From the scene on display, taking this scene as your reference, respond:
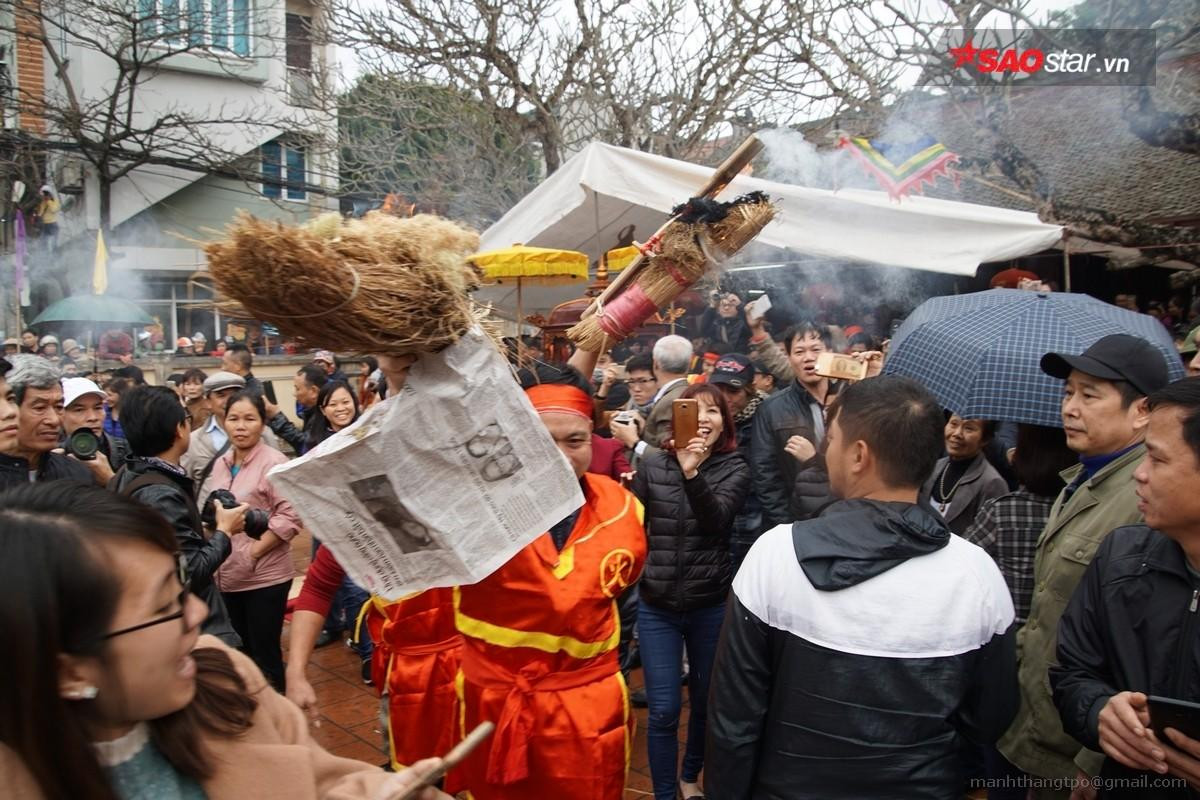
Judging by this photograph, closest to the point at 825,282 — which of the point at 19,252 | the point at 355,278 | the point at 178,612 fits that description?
the point at 355,278

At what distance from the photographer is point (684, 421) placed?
10.8 feet

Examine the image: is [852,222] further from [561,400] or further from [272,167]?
[272,167]

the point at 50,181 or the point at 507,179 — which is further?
the point at 50,181

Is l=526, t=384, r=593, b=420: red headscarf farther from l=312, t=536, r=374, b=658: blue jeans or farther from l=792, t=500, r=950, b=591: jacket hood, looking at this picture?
l=312, t=536, r=374, b=658: blue jeans

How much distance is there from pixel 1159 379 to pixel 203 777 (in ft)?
9.72

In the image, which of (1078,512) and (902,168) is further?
(902,168)

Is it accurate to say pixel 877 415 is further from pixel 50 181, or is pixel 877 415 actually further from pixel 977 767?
pixel 50 181

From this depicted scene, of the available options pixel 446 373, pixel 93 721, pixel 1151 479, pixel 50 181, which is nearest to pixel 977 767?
pixel 1151 479

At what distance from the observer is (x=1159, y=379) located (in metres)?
2.99

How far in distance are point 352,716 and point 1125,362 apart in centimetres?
431

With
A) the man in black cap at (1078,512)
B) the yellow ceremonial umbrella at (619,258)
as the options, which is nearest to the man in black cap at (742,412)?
the yellow ceremonial umbrella at (619,258)

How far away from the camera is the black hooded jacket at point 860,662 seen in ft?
6.89

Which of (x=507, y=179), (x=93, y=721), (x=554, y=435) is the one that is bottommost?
(x=93, y=721)

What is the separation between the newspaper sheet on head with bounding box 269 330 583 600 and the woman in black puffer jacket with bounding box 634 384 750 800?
1.77 m
